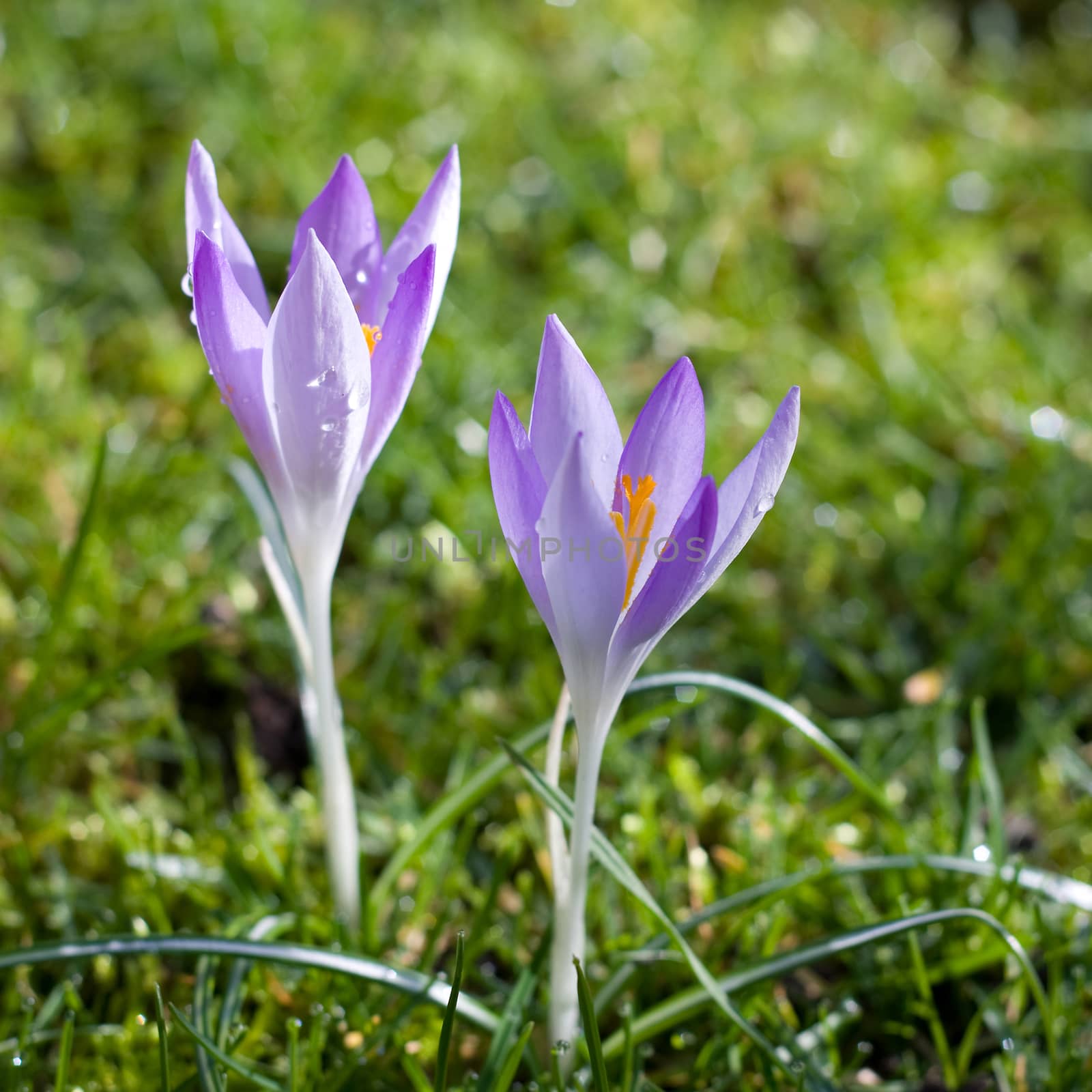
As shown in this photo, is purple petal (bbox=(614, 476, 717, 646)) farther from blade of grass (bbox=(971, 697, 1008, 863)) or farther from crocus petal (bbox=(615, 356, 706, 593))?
blade of grass (bbox=(971, 697, 1008, 863))

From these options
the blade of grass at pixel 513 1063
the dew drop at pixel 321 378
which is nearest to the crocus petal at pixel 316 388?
the dew drop at pixel 321 378

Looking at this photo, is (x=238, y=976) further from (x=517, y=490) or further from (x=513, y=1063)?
(x=517, y=490)

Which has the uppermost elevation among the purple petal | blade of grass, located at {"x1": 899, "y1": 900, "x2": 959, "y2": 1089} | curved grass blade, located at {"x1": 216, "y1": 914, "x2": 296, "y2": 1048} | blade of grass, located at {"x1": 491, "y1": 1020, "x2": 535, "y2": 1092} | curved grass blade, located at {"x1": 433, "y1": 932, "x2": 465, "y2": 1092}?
the purple petal

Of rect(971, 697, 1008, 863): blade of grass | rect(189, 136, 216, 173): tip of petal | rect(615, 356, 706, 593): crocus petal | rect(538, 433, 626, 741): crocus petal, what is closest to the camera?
rect(538, 433, 626, 741): crocus petal

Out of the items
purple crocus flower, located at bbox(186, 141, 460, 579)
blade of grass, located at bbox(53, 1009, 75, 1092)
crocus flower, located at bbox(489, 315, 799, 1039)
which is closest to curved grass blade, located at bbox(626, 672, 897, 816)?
crocus flower, located at bbox(489, 315, 799, 1039)

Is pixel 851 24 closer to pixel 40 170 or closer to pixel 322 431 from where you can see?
pixel 40 170

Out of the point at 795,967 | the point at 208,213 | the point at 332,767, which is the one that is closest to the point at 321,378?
the point at 208,213

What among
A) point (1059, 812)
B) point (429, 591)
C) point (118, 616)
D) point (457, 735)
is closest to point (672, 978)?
point (457, 735)
